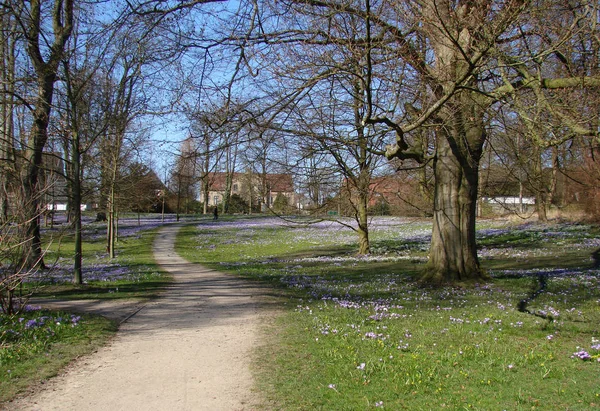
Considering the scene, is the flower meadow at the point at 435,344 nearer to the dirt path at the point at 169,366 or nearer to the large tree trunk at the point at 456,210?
the dirt path at the point at 169,366

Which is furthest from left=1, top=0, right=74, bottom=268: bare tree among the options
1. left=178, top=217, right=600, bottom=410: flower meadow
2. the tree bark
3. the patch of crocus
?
the patch of crocus

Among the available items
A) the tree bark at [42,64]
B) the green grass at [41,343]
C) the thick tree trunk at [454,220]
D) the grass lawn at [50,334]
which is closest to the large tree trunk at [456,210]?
the thick tree trunk at [454,220]

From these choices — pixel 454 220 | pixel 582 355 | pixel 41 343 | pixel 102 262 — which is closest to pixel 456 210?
pixel 454 220

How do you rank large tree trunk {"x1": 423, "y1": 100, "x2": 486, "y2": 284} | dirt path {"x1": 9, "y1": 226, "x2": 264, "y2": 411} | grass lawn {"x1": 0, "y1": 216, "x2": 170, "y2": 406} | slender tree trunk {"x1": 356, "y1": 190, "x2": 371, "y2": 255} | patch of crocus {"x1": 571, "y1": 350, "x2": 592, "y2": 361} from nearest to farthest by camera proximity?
dirt path {"x1": 9, "y1": 226, "x2": 264, "y2": 411} → grass lawn {"x1": 0, "y1": 216, "x2": 170, "y2": 406} → patch of crocus {"x1": 571, "y1": 350, "x2": 592, "y2": 361} → large tree trunk {"x1": 423, "y1": 100, "x2": 486, "y2": 284} → slender tree trunk {"x1": 356, "y1": 190, "x2": 371, "y2": 255}

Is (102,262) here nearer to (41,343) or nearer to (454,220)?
(41,343)

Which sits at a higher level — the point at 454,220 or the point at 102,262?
the point at 454,220

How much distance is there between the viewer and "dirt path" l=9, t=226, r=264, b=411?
445cm

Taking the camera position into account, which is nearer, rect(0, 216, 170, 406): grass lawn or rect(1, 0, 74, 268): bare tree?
rect(0, 216, 170, 406): grass lawn

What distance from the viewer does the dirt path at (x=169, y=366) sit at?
4.45 meters

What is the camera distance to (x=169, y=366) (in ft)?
18.1

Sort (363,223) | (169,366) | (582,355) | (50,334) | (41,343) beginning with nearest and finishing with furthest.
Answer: (582,355) → (169,366) → (41,343) → (50,334) → (363,223)

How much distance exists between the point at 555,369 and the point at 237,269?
13.3m

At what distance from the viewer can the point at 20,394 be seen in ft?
15.1

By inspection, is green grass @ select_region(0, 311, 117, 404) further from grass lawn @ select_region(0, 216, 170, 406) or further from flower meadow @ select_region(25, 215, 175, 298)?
flower meadow @ select_region(25, 215, 175, 298)
